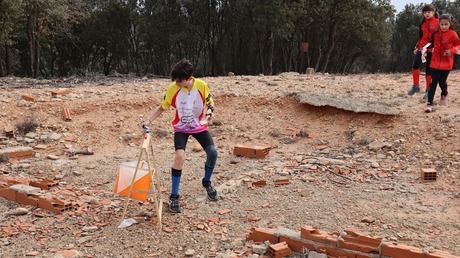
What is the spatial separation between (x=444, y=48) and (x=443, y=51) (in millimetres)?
49

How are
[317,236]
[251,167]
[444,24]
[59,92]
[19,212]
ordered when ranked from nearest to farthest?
1. [317,236]
2. [19,212]
3. [251,167]
4. [444,24]
5. [59,92]

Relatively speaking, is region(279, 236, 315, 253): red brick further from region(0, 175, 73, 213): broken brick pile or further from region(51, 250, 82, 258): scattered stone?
region(0, 175, 73, 213): broken brick pile

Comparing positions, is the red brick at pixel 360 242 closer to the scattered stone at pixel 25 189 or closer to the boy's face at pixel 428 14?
the scattered stone at pixel 25 189

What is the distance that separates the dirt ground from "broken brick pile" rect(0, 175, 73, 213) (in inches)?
4.1

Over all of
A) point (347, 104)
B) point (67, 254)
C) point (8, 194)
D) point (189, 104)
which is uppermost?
point (189, 104)

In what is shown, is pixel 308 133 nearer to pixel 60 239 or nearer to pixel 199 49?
pixel 60 239

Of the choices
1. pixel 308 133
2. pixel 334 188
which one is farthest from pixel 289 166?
pixel 308 133

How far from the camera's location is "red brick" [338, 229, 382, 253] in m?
3.75

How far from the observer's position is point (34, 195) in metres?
5.14

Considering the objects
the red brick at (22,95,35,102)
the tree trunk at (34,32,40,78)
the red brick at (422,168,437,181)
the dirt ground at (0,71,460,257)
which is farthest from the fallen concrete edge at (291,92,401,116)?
the tree trunk at (34,32,40,78)

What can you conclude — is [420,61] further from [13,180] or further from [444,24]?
[13,180]

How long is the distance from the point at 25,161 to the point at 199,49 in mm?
20805

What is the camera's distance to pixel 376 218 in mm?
4727

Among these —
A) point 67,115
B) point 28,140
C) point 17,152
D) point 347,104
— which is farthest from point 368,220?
point 67,115
